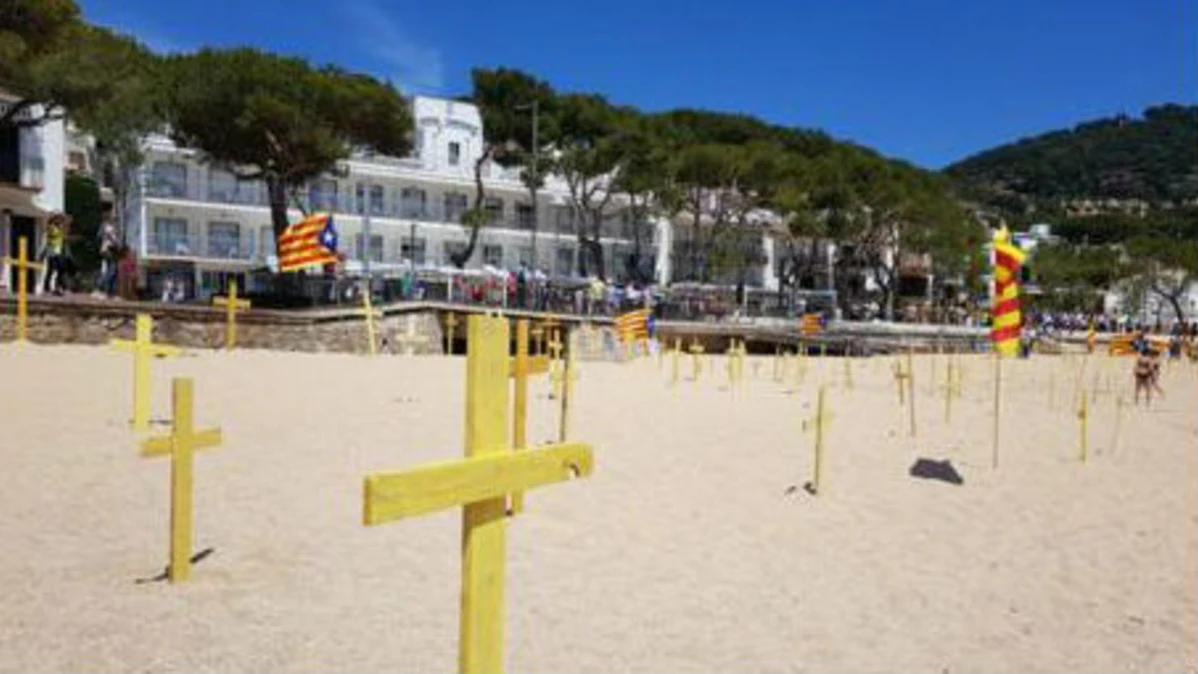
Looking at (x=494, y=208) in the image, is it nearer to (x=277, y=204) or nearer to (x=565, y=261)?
(x=565, y=261)

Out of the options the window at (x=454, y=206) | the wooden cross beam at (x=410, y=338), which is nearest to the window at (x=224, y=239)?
the window at (x=454, y=206)

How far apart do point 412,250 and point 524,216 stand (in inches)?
333

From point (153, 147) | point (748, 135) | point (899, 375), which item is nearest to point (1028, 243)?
point (748, 135)

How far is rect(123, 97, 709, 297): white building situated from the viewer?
166 feet

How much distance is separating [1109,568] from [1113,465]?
5933 mm

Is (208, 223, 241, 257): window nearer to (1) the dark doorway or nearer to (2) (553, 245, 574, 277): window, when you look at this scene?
(2) (553, 245, 574, 277): window

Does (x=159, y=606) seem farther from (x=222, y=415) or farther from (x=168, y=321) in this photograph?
(x=168, y=321)

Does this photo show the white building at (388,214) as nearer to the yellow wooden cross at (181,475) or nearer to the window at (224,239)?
the window at (224,239)

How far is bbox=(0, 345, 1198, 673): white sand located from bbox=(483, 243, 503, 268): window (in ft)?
147

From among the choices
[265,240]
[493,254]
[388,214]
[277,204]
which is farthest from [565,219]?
[277,204]

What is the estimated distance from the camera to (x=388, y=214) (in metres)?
56.2

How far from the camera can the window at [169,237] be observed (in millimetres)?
50312

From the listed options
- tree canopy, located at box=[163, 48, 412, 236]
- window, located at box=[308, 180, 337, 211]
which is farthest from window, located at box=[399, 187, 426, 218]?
tree canopy, located at box=[163, 48, 412, 236]

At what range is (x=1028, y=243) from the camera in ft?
315
